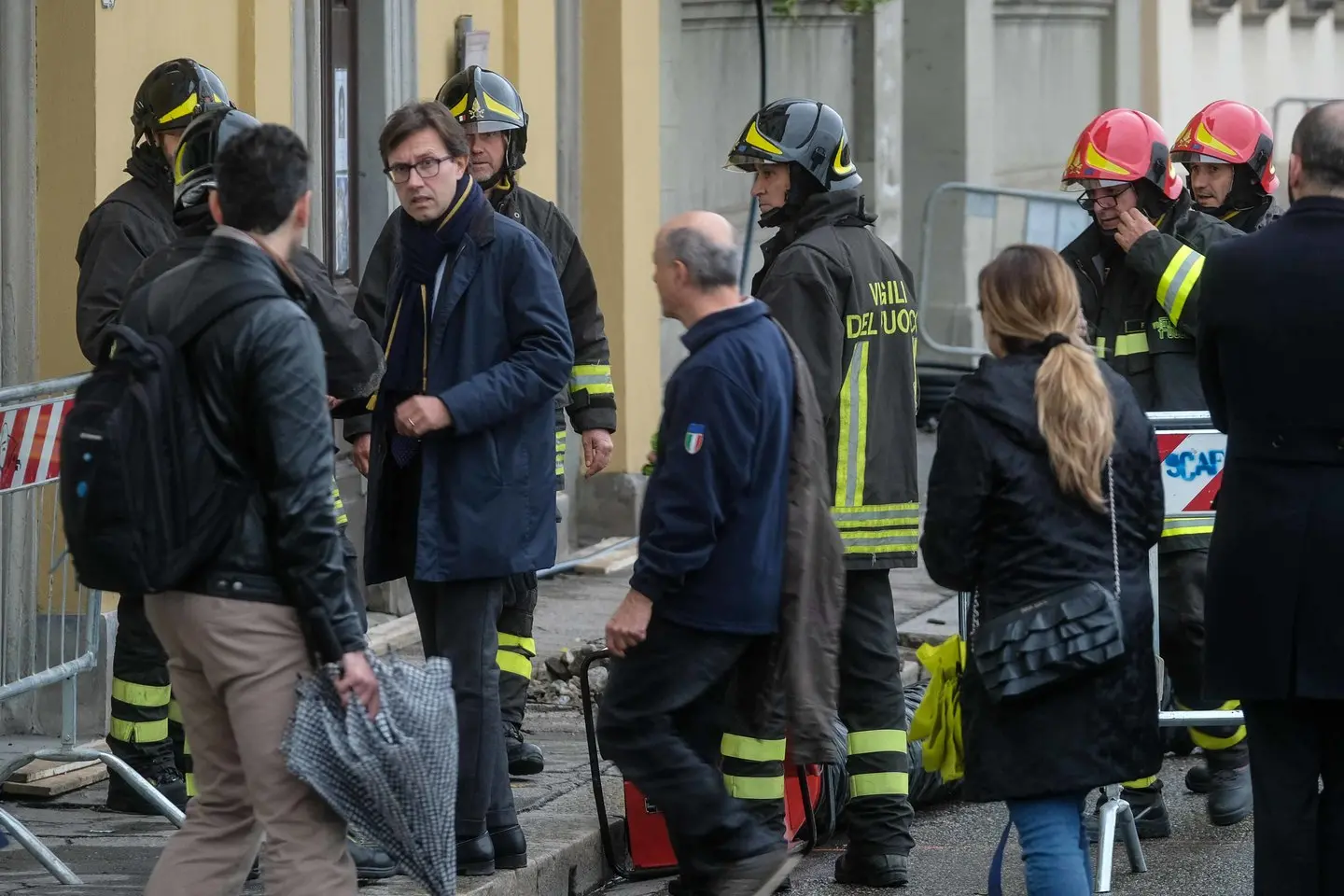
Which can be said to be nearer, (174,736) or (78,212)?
(174,736)

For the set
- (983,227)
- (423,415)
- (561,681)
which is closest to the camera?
(423,415)

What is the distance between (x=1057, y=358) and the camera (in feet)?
16.3

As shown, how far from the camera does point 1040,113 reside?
1798 centimetres

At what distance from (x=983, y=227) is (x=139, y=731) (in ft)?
34.8

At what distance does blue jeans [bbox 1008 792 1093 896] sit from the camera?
5016mm

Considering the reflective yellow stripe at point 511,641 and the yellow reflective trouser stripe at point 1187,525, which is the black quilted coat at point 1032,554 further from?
the reflective yellow stripe at point 511,641

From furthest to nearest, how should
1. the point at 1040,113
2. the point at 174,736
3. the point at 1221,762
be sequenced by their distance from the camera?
the point at 1040,113 < the point at 1221,762 < the point at 174,736

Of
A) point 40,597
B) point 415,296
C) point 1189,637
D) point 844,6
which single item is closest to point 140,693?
point 40,597

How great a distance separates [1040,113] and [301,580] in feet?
47.2

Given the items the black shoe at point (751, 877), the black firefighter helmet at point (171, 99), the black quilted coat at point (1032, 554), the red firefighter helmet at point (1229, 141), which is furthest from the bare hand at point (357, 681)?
the red firefighter helmet at point (1229, 141)

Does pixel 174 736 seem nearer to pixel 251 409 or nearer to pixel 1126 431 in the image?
pixel 251 409

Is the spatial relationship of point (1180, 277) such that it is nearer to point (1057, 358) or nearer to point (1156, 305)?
point (1156, 305)

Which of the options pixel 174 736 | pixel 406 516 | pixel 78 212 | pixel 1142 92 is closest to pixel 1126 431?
pixel 406 516

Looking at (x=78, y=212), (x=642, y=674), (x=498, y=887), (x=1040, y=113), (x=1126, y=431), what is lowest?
(x=498, y=887)
